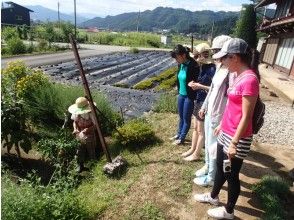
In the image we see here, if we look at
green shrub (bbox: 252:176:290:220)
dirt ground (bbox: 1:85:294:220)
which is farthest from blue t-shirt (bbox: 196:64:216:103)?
green shrub (bbox: 252:176:290:220)

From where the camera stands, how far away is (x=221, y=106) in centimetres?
369

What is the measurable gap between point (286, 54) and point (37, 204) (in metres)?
15.9

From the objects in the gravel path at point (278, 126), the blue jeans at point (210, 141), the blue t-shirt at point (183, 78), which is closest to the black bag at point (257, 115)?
the blue jeans at point (210, 141)

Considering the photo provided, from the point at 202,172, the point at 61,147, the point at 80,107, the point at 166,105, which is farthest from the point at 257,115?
the point at 166,105

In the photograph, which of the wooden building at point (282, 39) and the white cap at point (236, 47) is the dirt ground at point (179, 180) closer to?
the white cap at point (236, 47)

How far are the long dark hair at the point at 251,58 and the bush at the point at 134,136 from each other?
2.99 meters

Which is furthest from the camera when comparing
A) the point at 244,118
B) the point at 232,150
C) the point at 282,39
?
the point at 282,39

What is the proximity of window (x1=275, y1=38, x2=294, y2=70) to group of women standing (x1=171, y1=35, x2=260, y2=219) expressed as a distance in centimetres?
1186

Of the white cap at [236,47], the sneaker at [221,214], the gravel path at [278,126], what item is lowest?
the gravel path at [278,126]

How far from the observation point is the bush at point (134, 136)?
569cm

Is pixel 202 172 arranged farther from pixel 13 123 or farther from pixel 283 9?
pixel 283 9

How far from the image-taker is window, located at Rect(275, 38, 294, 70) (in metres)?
15.4

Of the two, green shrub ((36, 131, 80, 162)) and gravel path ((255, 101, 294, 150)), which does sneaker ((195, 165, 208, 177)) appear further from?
gravel path ((255, 101, 294, 150))

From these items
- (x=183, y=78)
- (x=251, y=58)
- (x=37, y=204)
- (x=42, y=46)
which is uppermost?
(x=251, y=58)
